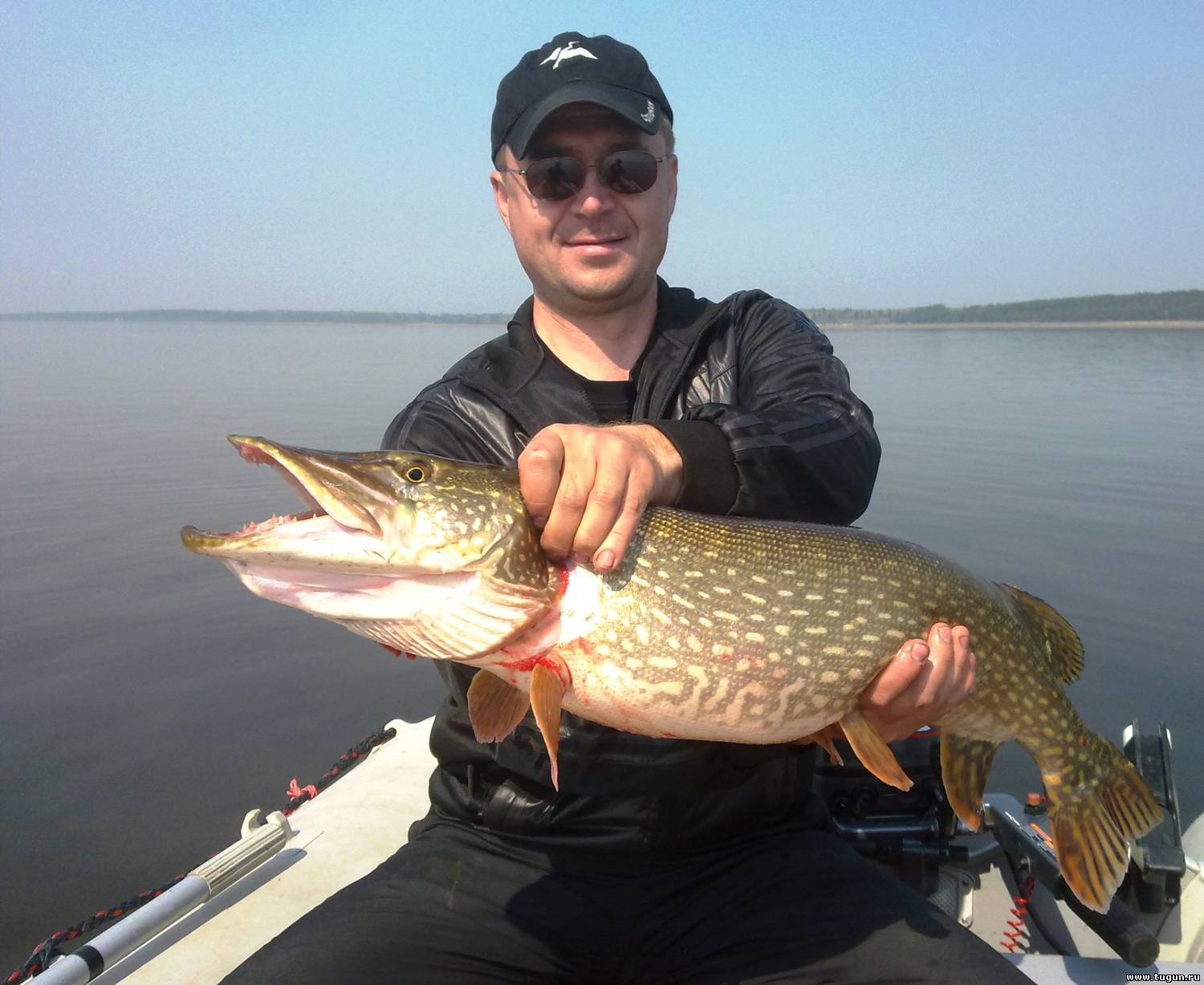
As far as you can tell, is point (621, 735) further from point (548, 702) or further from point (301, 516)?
point (301, 516)

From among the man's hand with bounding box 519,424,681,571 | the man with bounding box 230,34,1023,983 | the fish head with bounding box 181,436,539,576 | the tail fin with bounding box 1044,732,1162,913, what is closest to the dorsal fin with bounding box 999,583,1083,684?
the tail fin with bounding box 1044,732,1162,913

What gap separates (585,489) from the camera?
5.90ft

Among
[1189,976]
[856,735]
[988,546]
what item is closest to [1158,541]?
[988,546]

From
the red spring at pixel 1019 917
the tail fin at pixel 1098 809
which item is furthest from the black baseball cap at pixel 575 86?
the red spring at pixel 1019 917

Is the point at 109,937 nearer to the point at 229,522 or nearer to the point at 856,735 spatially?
the point at 856,735

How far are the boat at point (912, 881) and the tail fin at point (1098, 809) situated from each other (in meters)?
0.23

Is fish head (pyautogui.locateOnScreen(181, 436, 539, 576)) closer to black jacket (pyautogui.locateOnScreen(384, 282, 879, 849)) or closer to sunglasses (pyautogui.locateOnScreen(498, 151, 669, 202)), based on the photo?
black jacket (pyautogui.locateOnScreen(384, 282, 879, 849))

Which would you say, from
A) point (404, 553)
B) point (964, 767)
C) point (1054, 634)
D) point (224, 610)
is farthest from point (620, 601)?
point (224, 610)

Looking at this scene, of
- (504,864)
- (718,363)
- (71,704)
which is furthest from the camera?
(71,704)

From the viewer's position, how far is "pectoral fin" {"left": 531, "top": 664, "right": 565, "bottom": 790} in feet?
6.04

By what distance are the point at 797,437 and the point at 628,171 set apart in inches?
46.6

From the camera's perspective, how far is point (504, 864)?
2361 mm

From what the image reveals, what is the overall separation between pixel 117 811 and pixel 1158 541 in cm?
908

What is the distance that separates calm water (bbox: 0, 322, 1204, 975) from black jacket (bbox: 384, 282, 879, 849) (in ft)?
8.26
